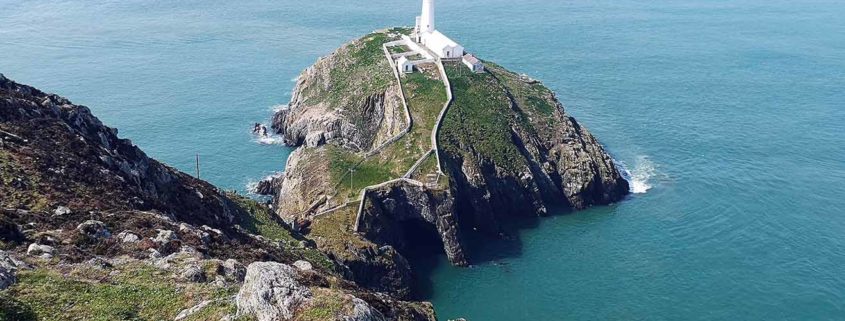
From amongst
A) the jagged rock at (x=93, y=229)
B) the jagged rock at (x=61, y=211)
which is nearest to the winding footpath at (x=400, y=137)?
the jagged rock at (x=93, y=229)

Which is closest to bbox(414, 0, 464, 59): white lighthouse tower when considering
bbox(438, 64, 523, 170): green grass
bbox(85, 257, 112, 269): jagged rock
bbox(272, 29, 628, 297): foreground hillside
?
bbox(272, 29, 628, 297): foreground hillside

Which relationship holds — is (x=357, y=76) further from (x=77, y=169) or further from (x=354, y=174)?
(x=77, y=169)

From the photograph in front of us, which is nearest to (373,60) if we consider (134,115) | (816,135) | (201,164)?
(201,164)

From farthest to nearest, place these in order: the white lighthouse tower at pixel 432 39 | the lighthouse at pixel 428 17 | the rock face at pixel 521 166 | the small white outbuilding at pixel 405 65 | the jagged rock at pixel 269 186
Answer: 1. the lighthouse at pixel 428 17
2. the white lighthouse tower at pixel 432 39
3. the small white outbuilding at pixel 405 65
4. the jagged rock at pixel 269 186
5. the rock face at pixel 521 166

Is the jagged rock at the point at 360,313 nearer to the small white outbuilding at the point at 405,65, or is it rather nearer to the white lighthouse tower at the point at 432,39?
the small white outbuilding at the point at 405,65

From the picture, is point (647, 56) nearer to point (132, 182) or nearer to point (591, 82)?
point (591, 82)

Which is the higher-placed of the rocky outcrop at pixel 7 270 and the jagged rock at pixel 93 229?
the rocky outcrop at pixel 7 270

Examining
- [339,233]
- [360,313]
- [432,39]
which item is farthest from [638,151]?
[360,313]
